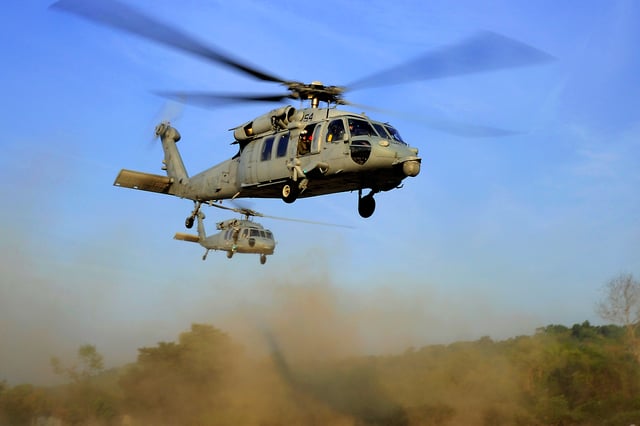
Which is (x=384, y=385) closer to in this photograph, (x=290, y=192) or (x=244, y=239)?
(x=244, y=239)

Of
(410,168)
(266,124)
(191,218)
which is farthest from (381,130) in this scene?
(191,218)

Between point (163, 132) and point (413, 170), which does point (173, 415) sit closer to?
point (163, 132)

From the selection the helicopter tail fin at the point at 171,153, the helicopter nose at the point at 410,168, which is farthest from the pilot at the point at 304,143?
the helicopter tail fin at the point at 171,153

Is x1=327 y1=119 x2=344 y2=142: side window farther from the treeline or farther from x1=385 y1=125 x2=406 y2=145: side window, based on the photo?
the treeline

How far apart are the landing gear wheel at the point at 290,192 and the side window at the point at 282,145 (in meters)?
0.77

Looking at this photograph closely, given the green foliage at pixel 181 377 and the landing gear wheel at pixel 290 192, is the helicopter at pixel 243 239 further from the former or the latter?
the landing gear wheel at pixel 290 192

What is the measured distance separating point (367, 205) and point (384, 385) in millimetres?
23909

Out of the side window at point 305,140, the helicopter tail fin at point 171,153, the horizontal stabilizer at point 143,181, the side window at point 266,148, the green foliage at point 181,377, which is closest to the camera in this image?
the side window at point 305,140

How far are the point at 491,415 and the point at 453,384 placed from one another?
264 centimetres

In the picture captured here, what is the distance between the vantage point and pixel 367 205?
18516mm

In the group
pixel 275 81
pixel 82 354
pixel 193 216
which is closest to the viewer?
pixel 275 81

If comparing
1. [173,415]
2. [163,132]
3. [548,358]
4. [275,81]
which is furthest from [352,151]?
[548,358]

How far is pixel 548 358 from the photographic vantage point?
40.4 m

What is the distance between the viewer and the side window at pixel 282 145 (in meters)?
18.4
